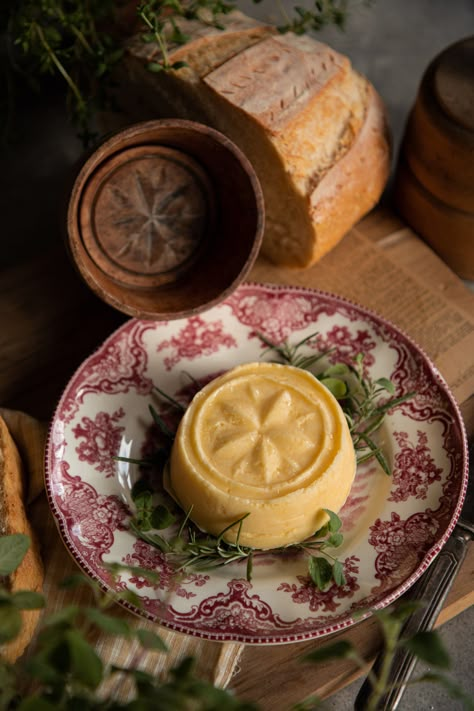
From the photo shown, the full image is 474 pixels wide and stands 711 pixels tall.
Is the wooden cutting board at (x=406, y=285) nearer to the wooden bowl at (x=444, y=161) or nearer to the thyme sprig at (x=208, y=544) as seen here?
the wooden bowl at (x=444, y=161)

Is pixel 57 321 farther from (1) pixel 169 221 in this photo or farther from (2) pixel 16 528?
(2) pixel 16 528

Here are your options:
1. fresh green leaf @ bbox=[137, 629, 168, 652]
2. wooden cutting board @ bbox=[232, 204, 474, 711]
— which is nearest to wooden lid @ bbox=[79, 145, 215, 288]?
wooden cutting board @ bbox=[232, 204, 474, 711]

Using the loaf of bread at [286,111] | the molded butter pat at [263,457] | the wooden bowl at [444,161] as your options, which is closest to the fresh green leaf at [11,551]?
the molded butter pat at [263,457]

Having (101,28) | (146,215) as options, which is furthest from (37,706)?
(101,28)

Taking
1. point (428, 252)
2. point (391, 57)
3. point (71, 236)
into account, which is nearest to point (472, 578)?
point (428, 252)

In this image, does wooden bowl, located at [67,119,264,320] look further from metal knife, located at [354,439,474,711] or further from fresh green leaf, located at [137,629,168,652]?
fresh green leaf, located at [137,629,168,652]
